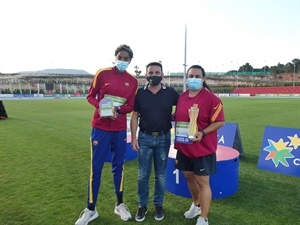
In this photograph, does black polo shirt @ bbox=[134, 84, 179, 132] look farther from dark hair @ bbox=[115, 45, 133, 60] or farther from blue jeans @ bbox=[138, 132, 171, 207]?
dark hair @ bbox=[115, 45, 133, 60]

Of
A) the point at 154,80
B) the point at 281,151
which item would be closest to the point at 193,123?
the point at 154,80

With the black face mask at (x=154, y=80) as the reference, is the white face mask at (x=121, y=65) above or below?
above

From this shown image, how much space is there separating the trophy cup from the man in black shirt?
37 cm

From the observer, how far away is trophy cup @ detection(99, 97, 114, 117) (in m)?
3.42

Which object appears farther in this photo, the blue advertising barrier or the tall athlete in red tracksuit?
the blue advertising barrier

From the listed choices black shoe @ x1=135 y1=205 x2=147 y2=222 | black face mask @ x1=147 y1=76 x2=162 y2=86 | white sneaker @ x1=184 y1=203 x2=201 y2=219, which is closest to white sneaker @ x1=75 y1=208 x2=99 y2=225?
black shoe @ x1=135 y1=205 x2=147 y2=222

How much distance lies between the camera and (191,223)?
3.60 m

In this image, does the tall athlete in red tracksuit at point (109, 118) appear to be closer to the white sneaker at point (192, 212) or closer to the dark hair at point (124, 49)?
the dark hair at point (124, 49)

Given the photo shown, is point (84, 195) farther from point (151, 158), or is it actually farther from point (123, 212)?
point (151, 158)

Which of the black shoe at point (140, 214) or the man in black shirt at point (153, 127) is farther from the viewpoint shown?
the black shoe at point (140, 214)

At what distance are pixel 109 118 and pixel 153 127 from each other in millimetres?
557

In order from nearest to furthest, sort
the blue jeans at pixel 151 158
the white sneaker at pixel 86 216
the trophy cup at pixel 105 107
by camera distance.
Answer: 1. the trophy cup at pixel 105 107
2. the white sneaker at pixel 86 216
3. the blue jeans at pixel 151 158

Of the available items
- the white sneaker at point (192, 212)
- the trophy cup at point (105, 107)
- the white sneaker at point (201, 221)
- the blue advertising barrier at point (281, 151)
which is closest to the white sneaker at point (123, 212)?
the white sneaker at point (192, 212)

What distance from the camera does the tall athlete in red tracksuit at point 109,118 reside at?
11.8ft
